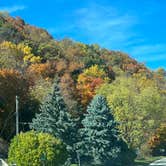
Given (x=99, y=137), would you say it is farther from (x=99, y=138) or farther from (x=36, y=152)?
(x=36, y=152)

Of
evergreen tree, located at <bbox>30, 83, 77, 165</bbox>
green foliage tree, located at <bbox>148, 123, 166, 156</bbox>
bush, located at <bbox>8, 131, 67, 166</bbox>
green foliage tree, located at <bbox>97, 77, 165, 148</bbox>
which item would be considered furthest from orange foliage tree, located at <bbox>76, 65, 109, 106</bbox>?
bush, located at <bbox>8, 131, 67, 166</bbox>

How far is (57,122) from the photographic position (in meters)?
45.3

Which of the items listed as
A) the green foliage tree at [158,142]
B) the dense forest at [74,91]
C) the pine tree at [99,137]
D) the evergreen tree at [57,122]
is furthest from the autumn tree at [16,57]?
the evergreen tree at [57,122]

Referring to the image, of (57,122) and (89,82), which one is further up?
(89,82)

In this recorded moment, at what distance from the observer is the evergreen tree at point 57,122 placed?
148 ft

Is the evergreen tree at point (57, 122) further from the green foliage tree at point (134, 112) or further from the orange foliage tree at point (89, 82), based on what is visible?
the orange foliage tree at point (89, 82)

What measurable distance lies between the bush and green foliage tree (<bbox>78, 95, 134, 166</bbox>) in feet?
36.5

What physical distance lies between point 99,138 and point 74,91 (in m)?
21.4

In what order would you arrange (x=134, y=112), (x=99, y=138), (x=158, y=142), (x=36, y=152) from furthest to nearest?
1. (x=158, y=142)
2. (x=134, y=112)
3. (x=99, y=138)
4. (x=36, y=152)

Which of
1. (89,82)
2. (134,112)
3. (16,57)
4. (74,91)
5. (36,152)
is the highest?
(16,57)

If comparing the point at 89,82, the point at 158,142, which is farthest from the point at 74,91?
the point at 158,142

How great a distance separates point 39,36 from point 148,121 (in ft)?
209

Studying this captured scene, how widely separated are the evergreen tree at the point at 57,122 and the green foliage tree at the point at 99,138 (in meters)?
2.14

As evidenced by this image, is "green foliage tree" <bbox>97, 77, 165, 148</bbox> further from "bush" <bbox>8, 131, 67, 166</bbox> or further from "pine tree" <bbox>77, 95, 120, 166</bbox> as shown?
"bush" <bbox>8, 131, 67, 166</bbox>
